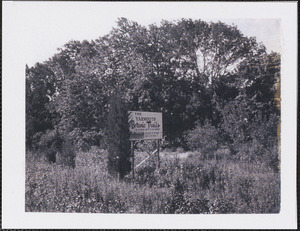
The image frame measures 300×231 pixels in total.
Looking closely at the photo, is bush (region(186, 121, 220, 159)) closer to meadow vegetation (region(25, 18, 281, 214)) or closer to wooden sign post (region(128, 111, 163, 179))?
meadow vegetation (region(25, 18, 281, 214))

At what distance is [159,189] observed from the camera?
290 inches

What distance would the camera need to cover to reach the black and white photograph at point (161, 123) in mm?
7125

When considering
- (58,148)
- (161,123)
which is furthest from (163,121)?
(58,148)

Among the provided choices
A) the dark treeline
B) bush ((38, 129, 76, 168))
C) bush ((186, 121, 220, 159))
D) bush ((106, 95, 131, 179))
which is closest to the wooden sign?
bush ((106, 95, 131, 179))

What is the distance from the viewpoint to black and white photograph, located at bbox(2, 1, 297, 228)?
712 centimetres

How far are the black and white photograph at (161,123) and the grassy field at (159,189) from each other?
3 cm

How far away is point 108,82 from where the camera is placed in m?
9.36

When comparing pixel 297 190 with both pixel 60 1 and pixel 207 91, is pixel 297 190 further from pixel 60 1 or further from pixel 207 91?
pixel 60 1

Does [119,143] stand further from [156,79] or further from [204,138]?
[204,138]

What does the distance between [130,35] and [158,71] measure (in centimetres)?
136

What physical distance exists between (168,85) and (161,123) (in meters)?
1.60

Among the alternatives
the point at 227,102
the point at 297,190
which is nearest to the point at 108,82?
the point at 227,102

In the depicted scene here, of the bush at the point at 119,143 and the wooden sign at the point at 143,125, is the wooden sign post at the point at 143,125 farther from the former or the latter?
the bush at the point at 119,143

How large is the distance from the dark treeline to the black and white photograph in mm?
33
